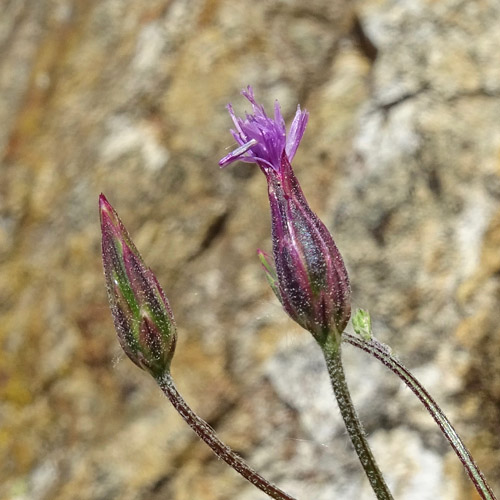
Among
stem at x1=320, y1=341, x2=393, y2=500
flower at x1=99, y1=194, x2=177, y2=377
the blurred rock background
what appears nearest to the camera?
stem at x1=320, y1=341, x2=393, y2=500

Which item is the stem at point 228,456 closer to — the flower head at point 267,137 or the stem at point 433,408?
the stem at point 433,408

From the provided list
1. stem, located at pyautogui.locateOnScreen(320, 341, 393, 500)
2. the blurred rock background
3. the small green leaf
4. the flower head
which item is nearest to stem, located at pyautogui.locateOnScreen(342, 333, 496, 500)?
the small green leaf

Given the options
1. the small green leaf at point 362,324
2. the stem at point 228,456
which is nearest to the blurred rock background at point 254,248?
the small green leaf at point 362,324

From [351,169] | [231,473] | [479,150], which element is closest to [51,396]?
[231,473]

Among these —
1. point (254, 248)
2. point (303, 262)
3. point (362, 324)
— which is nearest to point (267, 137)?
point (303, 262)

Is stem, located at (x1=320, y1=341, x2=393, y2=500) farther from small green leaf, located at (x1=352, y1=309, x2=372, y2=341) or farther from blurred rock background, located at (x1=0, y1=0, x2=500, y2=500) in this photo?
blurred rock background, located at (x1=0, y1=0, x2=500, y2=500)

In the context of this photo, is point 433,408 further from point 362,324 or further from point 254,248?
point 254,248
